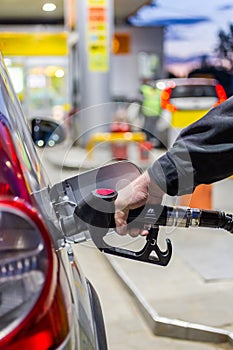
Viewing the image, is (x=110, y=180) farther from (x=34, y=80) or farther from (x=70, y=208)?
(x=34, y=80)

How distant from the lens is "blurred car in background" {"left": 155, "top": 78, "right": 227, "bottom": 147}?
12695mm

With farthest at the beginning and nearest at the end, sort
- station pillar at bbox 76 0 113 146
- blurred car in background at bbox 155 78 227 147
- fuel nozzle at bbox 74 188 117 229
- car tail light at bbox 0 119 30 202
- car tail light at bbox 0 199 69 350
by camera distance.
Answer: blurred car in background at bbox 155 78 227 147 < station pillar at bbox 76 0 113 146 < fuel nozzle at bbox 74 188 117 229 < car tail light at bbox 0 119 30 202 < car tail light at bbox 0 199 69 350

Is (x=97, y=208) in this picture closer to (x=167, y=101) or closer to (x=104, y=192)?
(x=104, y=192)

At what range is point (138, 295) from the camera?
399 cm

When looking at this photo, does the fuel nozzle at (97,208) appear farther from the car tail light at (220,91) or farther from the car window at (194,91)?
the car window at (194,91)

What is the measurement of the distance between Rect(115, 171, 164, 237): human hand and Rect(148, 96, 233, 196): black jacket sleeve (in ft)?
0.25

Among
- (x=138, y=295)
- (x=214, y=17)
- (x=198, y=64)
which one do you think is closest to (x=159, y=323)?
(x=138, y=295)

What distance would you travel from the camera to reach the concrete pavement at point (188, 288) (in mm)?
3506

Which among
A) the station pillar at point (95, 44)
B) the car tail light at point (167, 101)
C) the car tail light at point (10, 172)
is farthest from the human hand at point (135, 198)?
the car tail light at point (167, 101)

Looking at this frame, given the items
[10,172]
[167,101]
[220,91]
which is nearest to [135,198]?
[10,172]

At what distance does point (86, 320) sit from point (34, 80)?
1753cm

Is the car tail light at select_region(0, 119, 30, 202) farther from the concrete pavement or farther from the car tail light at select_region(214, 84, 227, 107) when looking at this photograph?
the car tail light at select_region(214, 84, 227, 107)

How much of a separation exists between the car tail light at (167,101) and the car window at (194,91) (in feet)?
0.33

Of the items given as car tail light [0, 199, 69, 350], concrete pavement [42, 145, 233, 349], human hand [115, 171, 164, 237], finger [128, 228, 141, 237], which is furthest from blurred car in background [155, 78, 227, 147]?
car tail light [0, 199, 69, 350]
